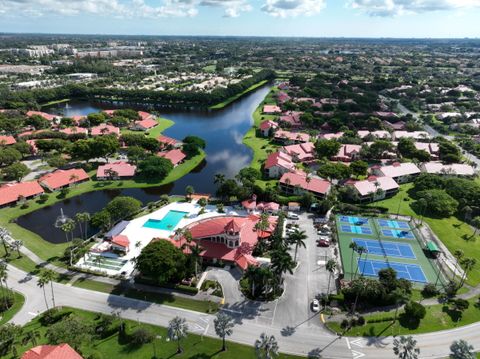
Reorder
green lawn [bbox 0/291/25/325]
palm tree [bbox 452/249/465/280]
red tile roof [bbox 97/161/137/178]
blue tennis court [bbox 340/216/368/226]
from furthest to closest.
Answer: red tile roof [bbox 97/161/137/178] → blue tennis court [bbox 340/216/368/226] → palm tree [bbox 452/249/465/280] → green lawn [bbox 0/291/25/325]

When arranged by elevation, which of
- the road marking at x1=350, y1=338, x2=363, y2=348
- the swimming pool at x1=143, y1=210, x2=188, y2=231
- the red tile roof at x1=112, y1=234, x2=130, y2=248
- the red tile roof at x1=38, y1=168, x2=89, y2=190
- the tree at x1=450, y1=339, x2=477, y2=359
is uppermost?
the tree at x1=450, y1=339, x2=477, y2=359

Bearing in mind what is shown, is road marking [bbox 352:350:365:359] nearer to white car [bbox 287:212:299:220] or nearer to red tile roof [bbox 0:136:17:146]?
white car [bbox 287:212:299:220]

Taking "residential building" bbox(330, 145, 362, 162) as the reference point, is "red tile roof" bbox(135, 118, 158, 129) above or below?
above

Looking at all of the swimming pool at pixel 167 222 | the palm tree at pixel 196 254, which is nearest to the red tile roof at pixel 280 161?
the swimming pool at pixel 167 222

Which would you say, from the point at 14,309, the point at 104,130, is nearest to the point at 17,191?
the point at 14,309

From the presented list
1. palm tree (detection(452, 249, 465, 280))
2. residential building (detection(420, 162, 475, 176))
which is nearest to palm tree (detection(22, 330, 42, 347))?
palm tree (detection(452, 249, 465, 280))

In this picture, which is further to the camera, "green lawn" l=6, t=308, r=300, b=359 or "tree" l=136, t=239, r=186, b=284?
"tree" l=136, t=239, r=186, b=284

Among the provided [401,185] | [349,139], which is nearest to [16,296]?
[401,185]

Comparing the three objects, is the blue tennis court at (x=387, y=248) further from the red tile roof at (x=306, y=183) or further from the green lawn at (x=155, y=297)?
the green lawn at (x=155, y=297)

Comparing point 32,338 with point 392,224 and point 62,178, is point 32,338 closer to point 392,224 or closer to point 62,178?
point 62,178
